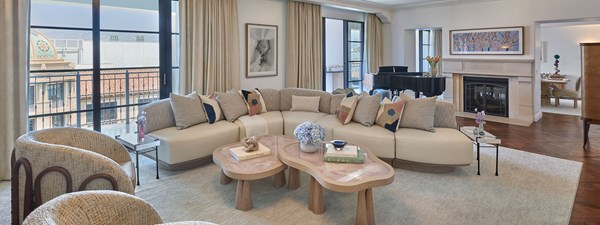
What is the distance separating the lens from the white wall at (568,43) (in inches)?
402

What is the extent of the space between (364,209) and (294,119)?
106 inches

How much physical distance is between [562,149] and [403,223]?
12.5ft

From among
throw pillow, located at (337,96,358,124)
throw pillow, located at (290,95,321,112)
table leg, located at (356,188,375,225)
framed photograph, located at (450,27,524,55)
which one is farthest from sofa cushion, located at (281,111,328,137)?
framed photograph, located at (450,27,524,55)

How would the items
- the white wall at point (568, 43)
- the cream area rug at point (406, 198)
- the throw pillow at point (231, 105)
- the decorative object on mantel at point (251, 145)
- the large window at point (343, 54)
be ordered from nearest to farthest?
1. the cream area rug at point (406, 198)
2. the decorative object on mantel at point (251, 145)
3. the throw pillow at point (231, 105)
4. the large window at point (343, 54)
5. the white wall at point (568, 43)

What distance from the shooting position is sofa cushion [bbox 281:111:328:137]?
5203 mm

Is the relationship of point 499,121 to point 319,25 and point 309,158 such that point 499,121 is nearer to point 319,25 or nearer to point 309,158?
point 319,25

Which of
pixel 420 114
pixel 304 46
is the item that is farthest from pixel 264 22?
pixel 420 114

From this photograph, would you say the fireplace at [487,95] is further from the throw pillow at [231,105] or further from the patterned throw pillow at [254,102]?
the throw pillow at [231,105]

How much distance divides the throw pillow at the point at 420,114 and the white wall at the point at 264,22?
10.0ft

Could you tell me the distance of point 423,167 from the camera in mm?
4121

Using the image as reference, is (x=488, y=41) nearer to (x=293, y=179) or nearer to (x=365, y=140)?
(x=365, y=140)

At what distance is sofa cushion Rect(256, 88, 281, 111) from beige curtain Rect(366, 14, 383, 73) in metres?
3.74

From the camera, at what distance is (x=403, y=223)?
2.83 m

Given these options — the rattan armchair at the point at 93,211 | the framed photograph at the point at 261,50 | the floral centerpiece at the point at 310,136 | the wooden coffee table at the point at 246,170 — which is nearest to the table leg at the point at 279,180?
the wooden coffee table at the point at 246,170
